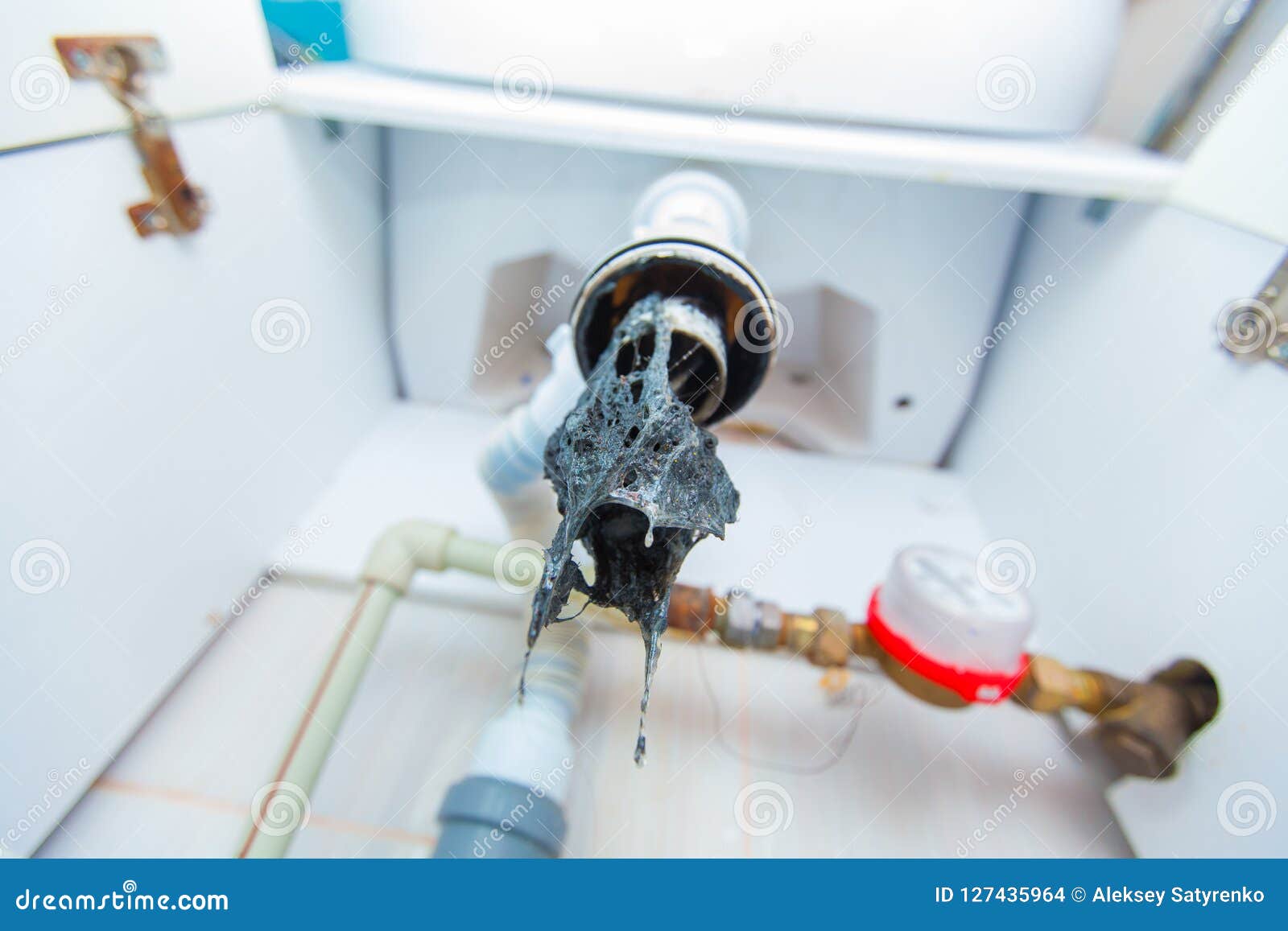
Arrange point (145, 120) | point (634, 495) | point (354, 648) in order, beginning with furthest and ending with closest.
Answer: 1. point (354, 648)
2. point (145, 120)
3. point (634, 495)

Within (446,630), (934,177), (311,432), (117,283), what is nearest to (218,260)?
(117,283)

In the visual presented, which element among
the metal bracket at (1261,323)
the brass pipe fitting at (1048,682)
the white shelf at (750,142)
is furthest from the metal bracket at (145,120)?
the metal bracket at (1261,323)

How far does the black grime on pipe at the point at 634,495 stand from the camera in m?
0.28

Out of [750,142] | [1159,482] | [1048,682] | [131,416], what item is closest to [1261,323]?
[1159,482]

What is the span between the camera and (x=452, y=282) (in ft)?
3.27

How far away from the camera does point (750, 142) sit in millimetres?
674

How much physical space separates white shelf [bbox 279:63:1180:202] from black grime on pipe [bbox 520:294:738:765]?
1.43 ft

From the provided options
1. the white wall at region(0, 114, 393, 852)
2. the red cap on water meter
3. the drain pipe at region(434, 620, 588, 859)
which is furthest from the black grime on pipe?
the white wall at region(0, 114, 393, 852)

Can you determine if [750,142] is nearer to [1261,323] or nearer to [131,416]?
[1261,323]

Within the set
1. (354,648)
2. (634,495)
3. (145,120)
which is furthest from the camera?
(354,648)

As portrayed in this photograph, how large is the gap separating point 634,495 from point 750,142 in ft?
1.87

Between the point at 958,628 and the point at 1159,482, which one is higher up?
the point at 1159,482

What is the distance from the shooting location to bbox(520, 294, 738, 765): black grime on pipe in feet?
0.93

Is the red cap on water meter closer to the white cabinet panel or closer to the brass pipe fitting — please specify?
the brass pipe fitting
